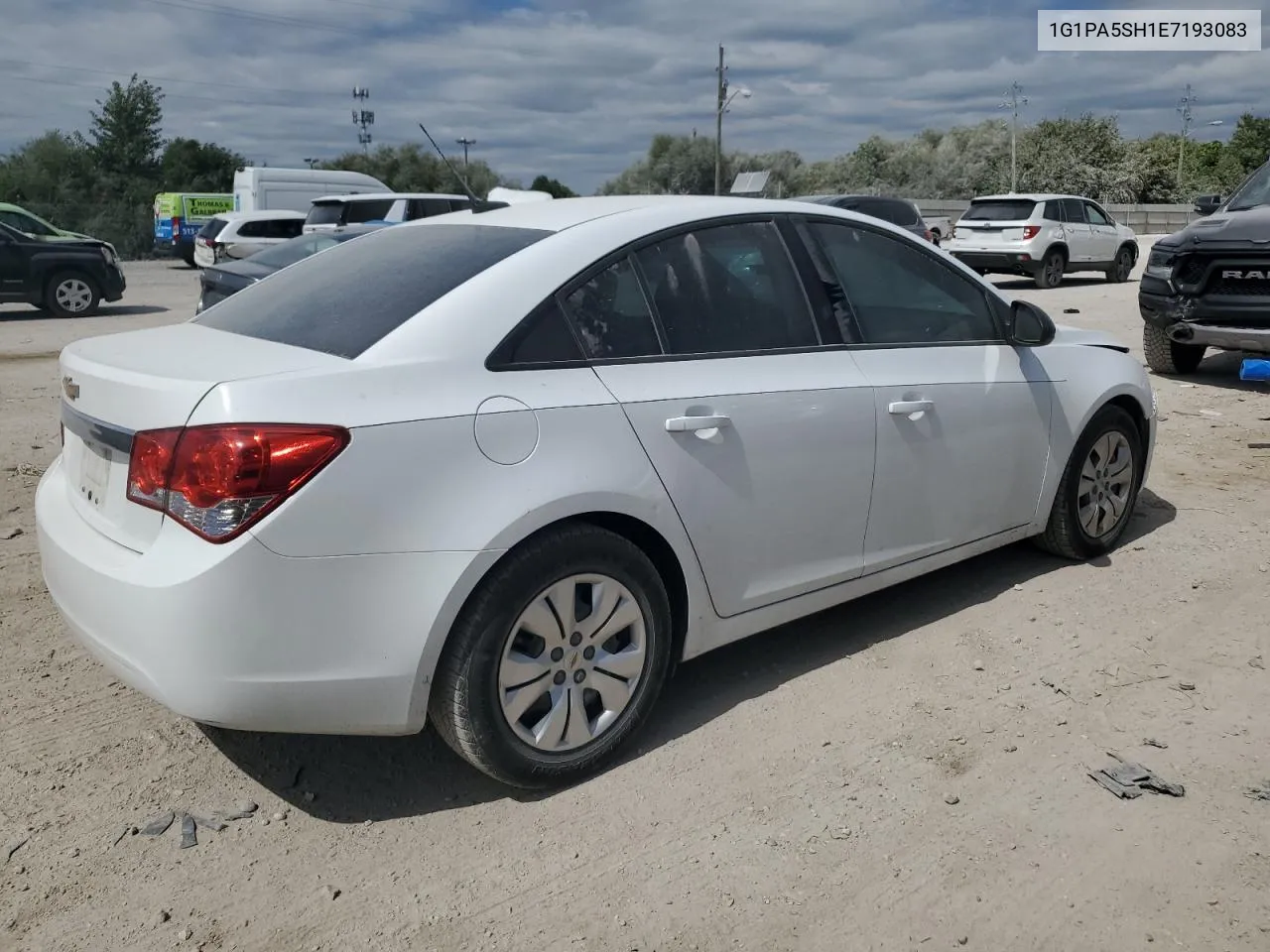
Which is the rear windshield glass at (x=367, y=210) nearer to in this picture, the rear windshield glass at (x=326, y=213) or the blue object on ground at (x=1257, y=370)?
the rear windshield glass at (x=326, y=213)

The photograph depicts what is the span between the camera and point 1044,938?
260 cm

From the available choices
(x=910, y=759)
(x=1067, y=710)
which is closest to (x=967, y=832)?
(x=910, y=759)

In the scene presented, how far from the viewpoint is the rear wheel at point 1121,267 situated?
2188 cm

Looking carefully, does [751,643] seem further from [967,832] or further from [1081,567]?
[1081,567]

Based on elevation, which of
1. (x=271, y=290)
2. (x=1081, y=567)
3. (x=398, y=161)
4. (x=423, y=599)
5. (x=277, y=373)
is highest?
(x=398, y=161)

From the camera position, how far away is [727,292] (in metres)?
3.67

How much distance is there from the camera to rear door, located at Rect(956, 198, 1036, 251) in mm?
19922

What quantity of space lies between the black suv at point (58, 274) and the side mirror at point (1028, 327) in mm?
15932

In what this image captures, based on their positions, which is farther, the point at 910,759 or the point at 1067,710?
the point at 1067,710

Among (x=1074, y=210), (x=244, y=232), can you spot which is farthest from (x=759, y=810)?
(x=244, y=232)

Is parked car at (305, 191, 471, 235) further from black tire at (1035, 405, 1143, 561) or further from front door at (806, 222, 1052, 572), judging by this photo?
front door at (806, 222, 1052, 572)

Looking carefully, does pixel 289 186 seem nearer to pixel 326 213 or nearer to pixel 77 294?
pixel 326 213

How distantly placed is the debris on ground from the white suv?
58.3 ft

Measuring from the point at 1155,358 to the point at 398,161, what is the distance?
2109 inches
